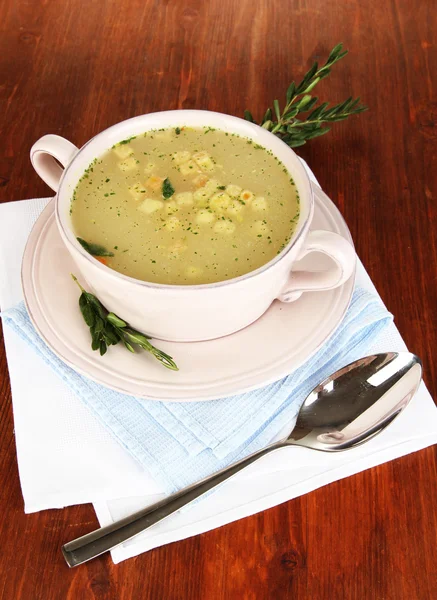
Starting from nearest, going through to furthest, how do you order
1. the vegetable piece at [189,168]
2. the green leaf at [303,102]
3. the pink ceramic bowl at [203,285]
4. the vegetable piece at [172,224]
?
1. the pink ceramic bowl at [203,285]
2. the vegetable piece at [172,224]
3. the vegetable piece at [189,168]
4. the green leaf at [303,102]

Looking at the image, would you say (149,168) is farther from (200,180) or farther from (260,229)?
(260,229)

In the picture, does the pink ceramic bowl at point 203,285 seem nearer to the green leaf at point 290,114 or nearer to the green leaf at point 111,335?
the green leaf at point 111,335

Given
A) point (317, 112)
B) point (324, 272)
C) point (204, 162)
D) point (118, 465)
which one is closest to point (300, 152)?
point (317, 112)

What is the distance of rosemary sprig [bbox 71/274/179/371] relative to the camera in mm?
1096

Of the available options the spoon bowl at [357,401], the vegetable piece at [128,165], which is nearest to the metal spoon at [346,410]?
the spoon bowl at [357,401]

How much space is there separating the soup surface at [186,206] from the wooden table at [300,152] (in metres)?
0.37

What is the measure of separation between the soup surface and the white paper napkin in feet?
0.95

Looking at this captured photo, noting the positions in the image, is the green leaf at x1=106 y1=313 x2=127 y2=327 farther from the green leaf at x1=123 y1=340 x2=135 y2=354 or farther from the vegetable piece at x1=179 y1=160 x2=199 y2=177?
the vegetable piece at x1=179 y1=160 x2=199 y2=177

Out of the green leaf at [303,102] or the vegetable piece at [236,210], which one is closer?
the vegetable piece at [236,210]

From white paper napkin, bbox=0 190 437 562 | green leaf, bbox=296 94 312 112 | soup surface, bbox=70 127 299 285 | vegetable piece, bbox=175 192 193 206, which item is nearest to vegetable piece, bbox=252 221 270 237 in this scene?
soup surface, bbox=70 127 299 285

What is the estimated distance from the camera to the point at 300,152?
1709 mm

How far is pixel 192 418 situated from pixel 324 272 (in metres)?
0.33

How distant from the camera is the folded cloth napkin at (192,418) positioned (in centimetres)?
113

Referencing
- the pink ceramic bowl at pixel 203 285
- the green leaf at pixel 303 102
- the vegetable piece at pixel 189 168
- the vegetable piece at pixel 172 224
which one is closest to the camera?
the pink ceramic bowl at pixel 203 285
